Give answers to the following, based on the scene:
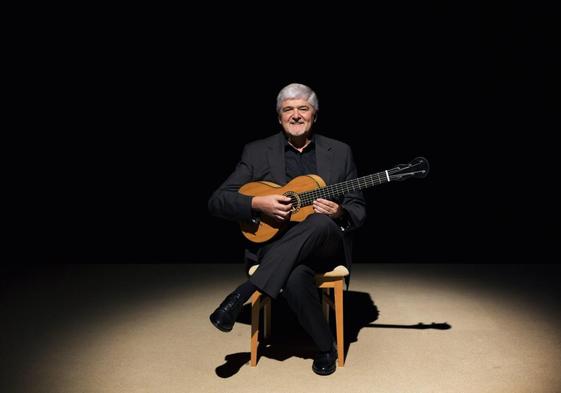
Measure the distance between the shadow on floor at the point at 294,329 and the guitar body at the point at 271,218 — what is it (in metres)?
0.64

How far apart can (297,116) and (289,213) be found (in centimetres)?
53

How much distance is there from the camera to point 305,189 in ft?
9.00

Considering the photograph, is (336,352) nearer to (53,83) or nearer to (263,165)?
(263,165)

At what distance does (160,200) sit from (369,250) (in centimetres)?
210

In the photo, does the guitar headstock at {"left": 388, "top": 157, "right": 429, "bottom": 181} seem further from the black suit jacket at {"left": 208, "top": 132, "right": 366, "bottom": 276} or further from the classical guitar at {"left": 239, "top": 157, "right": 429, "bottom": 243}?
the black suit jacket at {"left": 208, "top": 132, "right": 366, "bottom": 276}

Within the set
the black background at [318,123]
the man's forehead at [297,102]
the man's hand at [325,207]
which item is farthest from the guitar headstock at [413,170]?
the black background at [318,123]

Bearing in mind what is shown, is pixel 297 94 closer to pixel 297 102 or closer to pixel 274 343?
pixel 297 102

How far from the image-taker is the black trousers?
2.48 meters

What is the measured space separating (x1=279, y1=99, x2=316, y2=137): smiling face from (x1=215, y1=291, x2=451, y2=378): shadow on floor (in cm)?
118

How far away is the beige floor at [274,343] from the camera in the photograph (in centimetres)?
253

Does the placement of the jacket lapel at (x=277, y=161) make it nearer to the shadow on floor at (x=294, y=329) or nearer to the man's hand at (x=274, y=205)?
the man's hand at (x=274, y=205)

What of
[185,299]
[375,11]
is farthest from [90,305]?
[375,11]

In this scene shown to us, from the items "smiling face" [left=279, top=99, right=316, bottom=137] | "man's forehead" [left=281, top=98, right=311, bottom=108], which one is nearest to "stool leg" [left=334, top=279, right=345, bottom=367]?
"smiling face" [left=279, top=99, right=316, bottom=137]

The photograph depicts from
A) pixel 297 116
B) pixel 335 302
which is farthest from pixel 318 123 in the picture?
pixel 335 302
